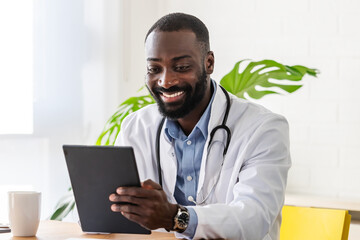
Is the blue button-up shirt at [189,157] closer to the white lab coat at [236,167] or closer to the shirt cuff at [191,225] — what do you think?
the white lab coat at [236,167]

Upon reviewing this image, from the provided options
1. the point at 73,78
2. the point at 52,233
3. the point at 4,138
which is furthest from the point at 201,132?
the point at 73,78

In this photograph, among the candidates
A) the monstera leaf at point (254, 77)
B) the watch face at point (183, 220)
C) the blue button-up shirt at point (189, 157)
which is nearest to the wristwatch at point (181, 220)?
the watch face at point (183, 220)

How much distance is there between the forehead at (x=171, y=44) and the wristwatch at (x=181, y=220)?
538mm

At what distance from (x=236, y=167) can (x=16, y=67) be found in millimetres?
1304

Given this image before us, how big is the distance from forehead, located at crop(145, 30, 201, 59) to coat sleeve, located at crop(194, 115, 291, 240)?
1.01 feet

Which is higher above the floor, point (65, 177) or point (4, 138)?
point (4, 138)

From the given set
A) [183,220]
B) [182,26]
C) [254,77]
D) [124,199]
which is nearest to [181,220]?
[183,220]

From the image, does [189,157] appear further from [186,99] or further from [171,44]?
[171,44]

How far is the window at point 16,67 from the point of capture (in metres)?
2.57

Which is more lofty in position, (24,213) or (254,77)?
(254,77)

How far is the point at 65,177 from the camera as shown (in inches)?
116

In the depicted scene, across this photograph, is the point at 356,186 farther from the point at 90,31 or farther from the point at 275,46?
the point at 90,31

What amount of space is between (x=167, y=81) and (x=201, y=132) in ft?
0.63

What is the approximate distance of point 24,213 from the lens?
1548mm
